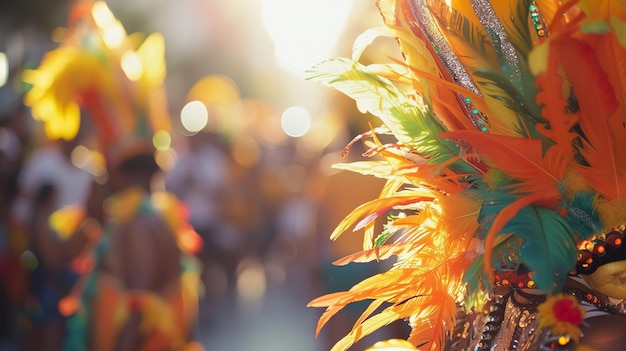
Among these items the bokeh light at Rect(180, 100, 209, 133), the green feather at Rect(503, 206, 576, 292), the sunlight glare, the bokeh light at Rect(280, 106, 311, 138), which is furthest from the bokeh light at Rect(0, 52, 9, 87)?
the green feather at Rect(503, 206, 576, 292)

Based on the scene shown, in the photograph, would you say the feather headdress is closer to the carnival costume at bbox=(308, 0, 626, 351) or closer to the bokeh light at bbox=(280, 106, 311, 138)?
the carnival costume at bbox=(308, 0, 626, 351)

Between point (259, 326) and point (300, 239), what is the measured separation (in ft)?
13.4

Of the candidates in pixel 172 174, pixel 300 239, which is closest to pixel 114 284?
pixel 300 239

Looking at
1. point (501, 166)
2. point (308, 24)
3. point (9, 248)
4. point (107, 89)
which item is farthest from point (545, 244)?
point (308, 24)

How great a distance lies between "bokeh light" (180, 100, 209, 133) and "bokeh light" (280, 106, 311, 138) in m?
1.40

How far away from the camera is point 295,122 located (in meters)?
11.6

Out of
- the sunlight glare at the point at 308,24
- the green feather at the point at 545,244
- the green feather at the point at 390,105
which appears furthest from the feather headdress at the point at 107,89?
the green feather at the point at 545,244

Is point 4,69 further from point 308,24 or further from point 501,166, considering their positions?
point 501,166

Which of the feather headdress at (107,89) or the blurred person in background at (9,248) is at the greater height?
the feather headdress at (107,89)

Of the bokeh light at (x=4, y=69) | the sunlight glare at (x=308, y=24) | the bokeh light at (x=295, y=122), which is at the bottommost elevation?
the bokeh light at (x=295, y=122)

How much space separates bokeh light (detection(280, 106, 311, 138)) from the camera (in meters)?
10.5

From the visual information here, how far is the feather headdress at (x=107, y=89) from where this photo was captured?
4527mm

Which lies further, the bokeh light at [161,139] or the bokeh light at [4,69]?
the bokeh light at [4,69]

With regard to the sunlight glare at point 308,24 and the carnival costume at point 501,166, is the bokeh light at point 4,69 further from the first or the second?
the carnival costume at point 501,166
